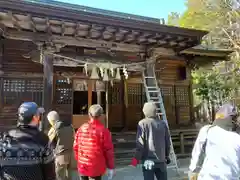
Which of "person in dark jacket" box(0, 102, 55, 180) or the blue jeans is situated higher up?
"person in dark jacket" box(0, 102, 55, 180)

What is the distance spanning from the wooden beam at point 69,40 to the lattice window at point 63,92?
74.6 inches

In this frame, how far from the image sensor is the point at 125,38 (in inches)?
309

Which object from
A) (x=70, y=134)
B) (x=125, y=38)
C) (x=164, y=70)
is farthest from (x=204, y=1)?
(x=70, y=134)

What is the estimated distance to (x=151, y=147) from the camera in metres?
3.95

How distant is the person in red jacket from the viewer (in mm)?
3668

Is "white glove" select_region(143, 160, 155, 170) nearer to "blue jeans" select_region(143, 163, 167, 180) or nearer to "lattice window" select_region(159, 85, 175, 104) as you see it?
"blue jeans" select_region(143, 163, 167, 180)

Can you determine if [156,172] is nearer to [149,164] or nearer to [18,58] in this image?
[149,164]

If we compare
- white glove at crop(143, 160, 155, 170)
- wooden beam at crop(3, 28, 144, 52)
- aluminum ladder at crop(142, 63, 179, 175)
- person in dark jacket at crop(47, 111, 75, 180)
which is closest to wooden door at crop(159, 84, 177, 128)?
aluminum ladder at crop(142, 63, 179, 175)

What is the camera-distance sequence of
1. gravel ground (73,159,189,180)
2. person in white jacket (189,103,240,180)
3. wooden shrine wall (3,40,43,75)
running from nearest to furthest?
person in white jacket (189,103,240,180), gravel ground (73,159,189,180), wooden shrine wall (3,40,43,75)

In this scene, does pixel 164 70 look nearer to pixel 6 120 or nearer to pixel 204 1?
pixel 6 120

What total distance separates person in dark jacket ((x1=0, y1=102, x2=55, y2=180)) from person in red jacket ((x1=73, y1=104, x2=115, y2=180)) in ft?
4.08

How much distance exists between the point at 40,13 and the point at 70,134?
10.4 feet

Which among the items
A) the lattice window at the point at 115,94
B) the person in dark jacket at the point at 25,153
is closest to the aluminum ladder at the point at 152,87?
the lattice window at the point at 115,94

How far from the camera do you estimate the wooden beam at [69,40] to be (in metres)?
6.80
